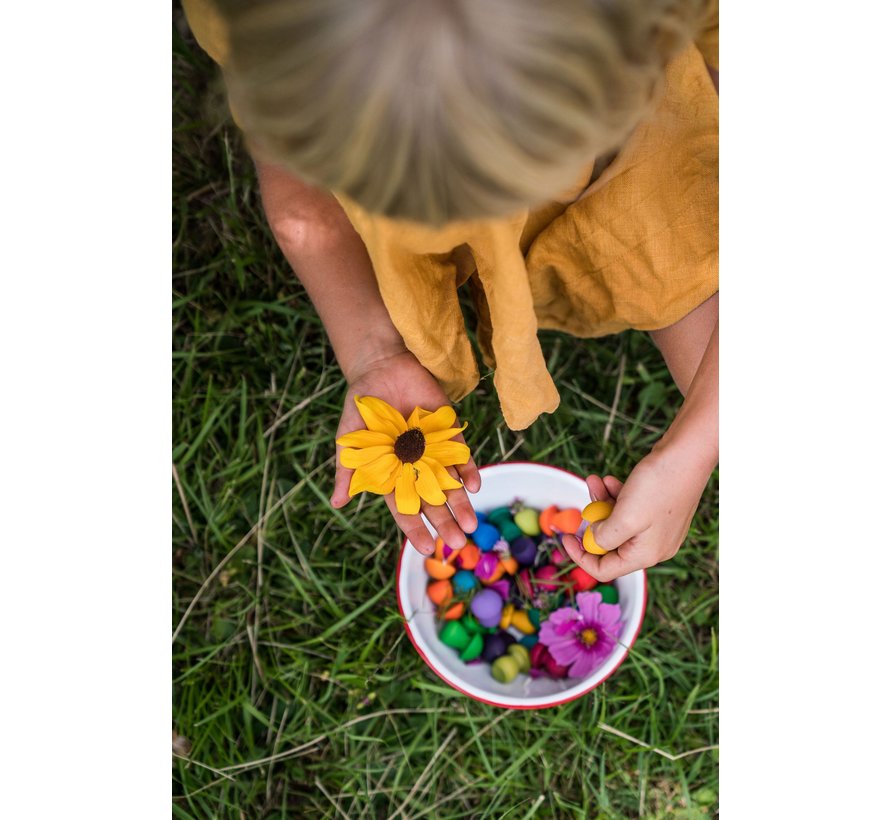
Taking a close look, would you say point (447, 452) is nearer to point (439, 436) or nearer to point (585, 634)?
point (439, 436)

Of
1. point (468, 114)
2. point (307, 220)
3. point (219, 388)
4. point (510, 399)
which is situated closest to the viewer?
point (468, 114)

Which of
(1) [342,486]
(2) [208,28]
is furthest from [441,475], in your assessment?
(2) [208,28]

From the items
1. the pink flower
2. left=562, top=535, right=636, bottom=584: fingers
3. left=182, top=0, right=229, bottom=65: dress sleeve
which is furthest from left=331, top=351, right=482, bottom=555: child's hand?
left=182, top=0, right=229, bottom=65: dress sleeve

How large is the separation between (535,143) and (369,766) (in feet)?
3.11

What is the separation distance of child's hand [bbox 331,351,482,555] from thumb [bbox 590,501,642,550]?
0.45ft

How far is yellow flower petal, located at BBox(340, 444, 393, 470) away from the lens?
820 mm

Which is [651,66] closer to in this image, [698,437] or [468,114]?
[468,114]

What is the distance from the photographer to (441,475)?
84 centimetres


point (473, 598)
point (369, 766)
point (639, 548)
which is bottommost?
point (369, 766)

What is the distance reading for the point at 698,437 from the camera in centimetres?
90
